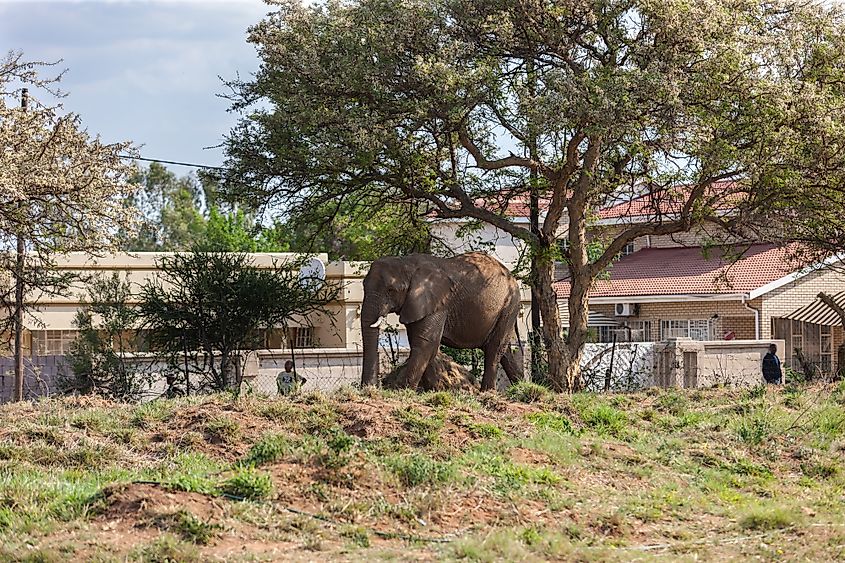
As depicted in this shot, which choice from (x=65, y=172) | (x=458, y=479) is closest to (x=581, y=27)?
(x=65, y=172)

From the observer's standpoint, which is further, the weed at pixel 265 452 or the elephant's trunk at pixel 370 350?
the elephant's trunk at pixel 370 350

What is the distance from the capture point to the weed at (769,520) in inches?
416

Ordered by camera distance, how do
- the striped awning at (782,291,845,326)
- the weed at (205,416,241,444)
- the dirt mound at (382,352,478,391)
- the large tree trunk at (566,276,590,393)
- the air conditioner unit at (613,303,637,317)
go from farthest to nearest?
the air conditioner unit at (613,303,637,317)
the striped awning at (782,291,845,326)
the large tree trunk at (566,276,590,393)
the dirt mound at (382,352,478,391)
the weed at (205,416,241,444)

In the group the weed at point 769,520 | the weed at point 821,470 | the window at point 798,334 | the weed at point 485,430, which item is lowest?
the weed at point 769,520

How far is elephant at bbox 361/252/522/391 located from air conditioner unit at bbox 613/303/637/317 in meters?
18.4

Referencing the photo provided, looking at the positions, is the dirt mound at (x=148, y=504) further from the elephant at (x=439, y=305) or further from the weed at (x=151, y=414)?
the elephant at (x=439, y=305)

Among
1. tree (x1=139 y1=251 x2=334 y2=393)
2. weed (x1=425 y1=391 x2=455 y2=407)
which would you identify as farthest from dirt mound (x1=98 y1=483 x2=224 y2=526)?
tree (x1=139 y1=251 x2=334 y2=393)

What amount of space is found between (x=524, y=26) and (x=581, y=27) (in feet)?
2.95

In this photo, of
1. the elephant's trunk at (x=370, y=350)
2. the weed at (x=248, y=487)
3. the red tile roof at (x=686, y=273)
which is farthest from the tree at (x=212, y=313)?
the red tile roof at (x=686, y=273)

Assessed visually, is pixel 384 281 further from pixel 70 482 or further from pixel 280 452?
pixel 70 482

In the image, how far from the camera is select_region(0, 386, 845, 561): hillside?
9.41 meters

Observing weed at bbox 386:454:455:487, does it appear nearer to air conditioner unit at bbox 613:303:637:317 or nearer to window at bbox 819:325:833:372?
air conditioner unit at bbox 613:303:637:317

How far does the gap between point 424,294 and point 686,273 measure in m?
22.0

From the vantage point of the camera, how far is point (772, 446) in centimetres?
1440
